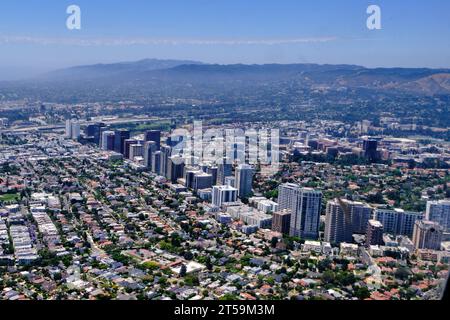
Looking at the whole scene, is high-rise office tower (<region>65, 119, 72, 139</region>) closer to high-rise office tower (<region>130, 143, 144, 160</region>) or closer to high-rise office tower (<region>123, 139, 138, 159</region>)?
high-rise office tower (<region>123, 139, 138, 159</region>)

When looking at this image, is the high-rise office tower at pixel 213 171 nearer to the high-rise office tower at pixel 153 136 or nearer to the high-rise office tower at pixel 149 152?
the high-rise office tower at pixel 149 152

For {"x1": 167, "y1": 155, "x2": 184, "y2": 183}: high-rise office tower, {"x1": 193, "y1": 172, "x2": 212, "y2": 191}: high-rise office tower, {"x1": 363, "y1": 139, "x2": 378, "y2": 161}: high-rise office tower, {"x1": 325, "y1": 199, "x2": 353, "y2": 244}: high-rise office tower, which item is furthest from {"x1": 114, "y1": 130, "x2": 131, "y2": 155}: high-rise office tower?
{"x1": 325, "y1": 199, "x2": 353, "y2": 244}: high-rise office tower

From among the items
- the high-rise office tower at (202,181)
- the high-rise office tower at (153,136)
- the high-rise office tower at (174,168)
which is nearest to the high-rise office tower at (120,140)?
the high-rise office tower at (153,136)

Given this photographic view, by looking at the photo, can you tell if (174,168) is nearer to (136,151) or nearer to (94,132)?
(136,151)

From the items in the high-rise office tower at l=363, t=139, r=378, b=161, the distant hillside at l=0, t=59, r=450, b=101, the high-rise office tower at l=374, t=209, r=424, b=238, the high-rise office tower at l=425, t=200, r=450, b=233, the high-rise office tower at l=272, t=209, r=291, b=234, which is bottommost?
the high-rise office tower at l=272, t=209, r=291, b=234
